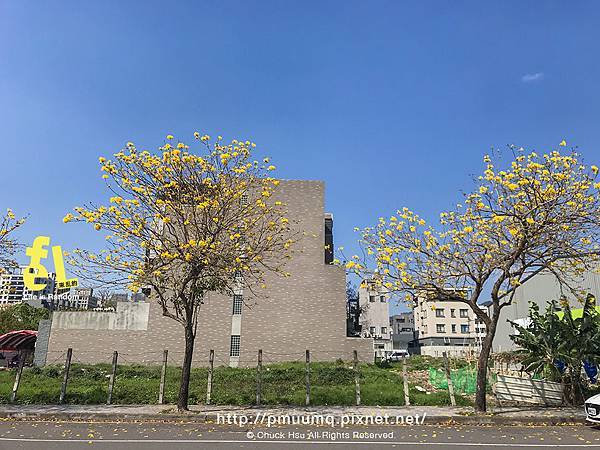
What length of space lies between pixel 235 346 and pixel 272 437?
86.5 ft

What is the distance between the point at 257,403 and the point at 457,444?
6998 mm

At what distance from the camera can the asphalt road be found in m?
9.73

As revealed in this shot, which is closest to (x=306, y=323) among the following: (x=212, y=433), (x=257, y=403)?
(x=257, y=403)

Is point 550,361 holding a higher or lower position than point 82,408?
higher

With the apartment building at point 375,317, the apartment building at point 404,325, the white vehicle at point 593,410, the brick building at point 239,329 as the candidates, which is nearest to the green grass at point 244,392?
the white vehicle at point 593,410

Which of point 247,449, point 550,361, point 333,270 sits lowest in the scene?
point 247,449

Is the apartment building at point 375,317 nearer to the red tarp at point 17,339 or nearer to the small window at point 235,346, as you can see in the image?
the small window at point 235,346

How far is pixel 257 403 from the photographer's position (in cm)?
1516

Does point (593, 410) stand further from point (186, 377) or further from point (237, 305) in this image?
point (237, 305)

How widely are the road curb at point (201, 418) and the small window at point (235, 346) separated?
22839 mm

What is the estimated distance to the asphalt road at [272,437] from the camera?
973cm

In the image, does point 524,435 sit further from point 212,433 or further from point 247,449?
point 212,433

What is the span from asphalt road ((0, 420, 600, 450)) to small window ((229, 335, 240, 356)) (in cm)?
2385

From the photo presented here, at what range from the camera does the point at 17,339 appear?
39000mm
